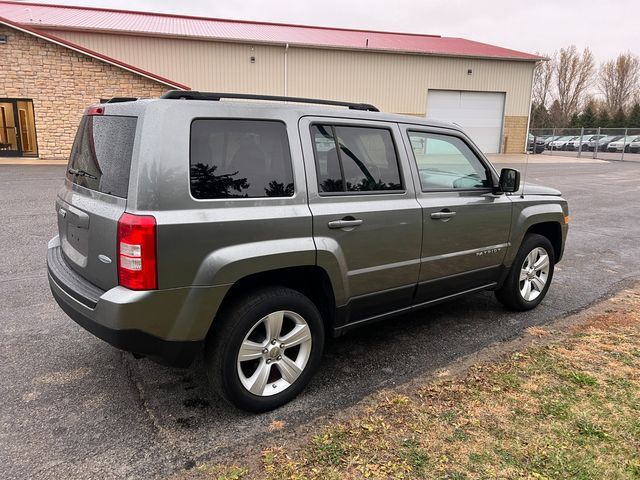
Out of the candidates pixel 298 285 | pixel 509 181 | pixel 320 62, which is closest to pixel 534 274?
pixel 509 181

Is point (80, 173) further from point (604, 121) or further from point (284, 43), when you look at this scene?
point (604, 121)

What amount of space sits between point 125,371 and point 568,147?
41638 millimetres

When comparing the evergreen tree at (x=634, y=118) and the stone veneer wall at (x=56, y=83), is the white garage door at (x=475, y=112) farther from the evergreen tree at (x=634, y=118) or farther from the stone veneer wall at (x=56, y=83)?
the evergreen tree at (x=634, y=118)

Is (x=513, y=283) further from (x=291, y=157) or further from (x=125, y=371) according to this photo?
(x=125, y=371)

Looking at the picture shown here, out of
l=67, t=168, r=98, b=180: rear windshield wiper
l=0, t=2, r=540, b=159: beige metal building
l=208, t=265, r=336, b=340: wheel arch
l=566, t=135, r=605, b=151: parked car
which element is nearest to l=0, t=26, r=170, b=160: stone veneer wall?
l=0, t=2, r=540, b=159: beige metal building

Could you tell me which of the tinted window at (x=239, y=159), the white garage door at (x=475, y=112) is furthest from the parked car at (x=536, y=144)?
the tinted window at (x=239, y=159)

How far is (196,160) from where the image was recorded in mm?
2777

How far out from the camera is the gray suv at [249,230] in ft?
8.75

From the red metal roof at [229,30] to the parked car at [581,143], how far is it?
361 inches

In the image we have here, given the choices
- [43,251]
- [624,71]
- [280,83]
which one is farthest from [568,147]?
[43,251]

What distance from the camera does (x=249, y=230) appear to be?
288cm

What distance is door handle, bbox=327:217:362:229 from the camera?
10.6 ft

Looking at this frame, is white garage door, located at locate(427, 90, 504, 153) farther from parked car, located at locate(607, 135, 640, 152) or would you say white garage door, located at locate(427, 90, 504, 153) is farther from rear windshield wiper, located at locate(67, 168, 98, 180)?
rear windshield wiper, located at locate(67, 168, 98, 180)

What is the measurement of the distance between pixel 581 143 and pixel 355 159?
37891 millimetres
